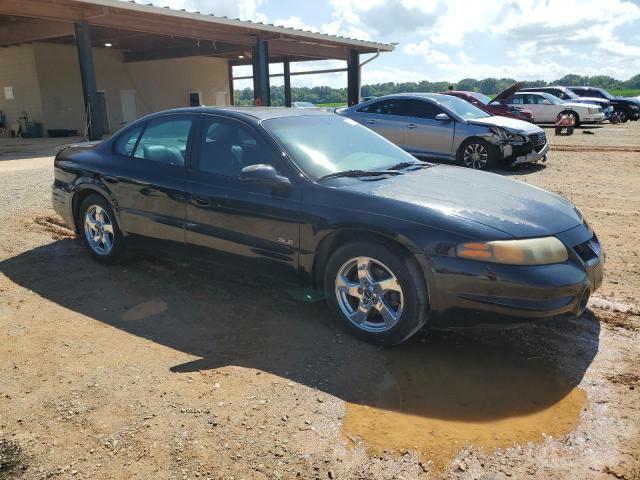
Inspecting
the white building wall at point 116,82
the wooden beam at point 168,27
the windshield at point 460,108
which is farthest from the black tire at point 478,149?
the white building wall at point 116,82

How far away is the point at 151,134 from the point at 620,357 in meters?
4.15

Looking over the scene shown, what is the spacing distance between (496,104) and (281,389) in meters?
19.9

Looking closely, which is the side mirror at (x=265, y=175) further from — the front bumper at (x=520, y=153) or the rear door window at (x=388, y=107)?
the rear door window at (x=388, y=107)

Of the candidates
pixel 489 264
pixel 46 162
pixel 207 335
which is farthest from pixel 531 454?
pixel 46 162

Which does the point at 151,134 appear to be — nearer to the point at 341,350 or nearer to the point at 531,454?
the point at 341,350

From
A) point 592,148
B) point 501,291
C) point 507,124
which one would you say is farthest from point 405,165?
point 592,148

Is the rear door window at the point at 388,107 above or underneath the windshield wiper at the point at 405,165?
above

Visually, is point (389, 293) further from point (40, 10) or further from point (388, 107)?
point (40, 10)

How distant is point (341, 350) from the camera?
352 centimetres

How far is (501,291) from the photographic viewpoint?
10.2ft

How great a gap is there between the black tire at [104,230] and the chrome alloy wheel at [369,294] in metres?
2.53

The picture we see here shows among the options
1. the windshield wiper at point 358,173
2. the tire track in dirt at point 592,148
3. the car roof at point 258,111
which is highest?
the car roof at point 258,111

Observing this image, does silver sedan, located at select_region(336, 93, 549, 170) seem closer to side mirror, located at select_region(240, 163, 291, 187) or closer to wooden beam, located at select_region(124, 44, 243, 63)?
side mirror, located at select_region(240, 163, 291, 187)

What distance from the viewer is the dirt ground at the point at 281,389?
98.6 inches
